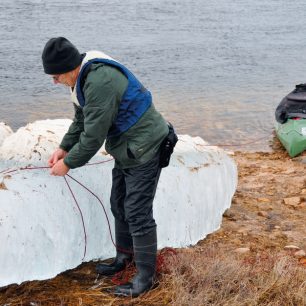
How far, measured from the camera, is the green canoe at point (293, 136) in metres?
9.36

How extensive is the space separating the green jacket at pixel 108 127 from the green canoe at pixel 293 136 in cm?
605

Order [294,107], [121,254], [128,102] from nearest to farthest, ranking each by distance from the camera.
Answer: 1. [128,102]
2. [121,254]
3. [294,107]

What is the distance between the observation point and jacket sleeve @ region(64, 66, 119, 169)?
11.1ft

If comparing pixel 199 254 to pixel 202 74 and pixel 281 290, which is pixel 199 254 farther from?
pixel 202 74

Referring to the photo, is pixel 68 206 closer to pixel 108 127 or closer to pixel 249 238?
pixel 108 127

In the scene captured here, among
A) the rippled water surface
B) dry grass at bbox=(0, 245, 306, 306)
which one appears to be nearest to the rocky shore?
dry grass at bbox=(0, 245, 306, 306)

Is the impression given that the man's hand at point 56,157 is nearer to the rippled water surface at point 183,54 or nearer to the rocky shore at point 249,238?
the rocky shore at point 249,238

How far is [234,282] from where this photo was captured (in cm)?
398

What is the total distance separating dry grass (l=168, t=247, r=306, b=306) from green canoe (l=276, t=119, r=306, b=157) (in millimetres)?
5354

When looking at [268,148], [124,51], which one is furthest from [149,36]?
[268,148]

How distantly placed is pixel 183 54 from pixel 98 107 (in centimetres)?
1611

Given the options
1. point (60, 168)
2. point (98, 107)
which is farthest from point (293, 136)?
point (98, 107)

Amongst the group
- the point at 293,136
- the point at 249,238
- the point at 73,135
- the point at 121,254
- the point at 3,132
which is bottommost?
the point at 293,136

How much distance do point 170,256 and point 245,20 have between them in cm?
2317
